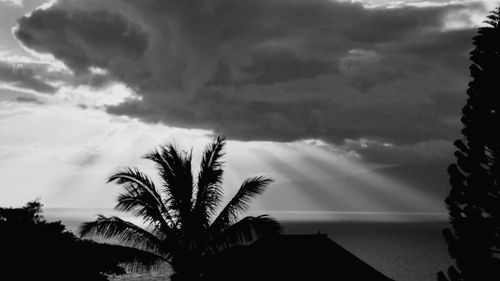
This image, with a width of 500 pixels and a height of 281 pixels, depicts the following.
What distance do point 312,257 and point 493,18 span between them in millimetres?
8964

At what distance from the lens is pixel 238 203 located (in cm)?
1510

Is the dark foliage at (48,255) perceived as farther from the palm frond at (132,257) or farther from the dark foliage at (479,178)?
the dark foliage at (479,178)

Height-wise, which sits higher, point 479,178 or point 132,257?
point 479,178

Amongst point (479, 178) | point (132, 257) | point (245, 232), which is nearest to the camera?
point (479, 178)

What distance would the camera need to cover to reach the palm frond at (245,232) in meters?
14.3

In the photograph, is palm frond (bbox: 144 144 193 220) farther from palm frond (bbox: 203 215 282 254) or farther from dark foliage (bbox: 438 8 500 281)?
dark foliage (bbox: 438 8 500 281)

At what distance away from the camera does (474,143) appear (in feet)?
40.1

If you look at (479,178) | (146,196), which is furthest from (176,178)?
(479,178)

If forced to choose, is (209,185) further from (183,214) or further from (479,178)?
(479,178)

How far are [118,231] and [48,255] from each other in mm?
1941

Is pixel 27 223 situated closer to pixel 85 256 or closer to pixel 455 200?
pixel 85 256

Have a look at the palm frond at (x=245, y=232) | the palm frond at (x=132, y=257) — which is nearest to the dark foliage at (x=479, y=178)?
the palm frond at (x=245, y=232)


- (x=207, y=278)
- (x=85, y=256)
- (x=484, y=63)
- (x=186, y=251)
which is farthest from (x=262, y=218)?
(x=484, y=63)

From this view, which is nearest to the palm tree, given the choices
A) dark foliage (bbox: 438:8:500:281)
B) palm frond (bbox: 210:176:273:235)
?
palm frond (bbox: 210:176:273:235)
